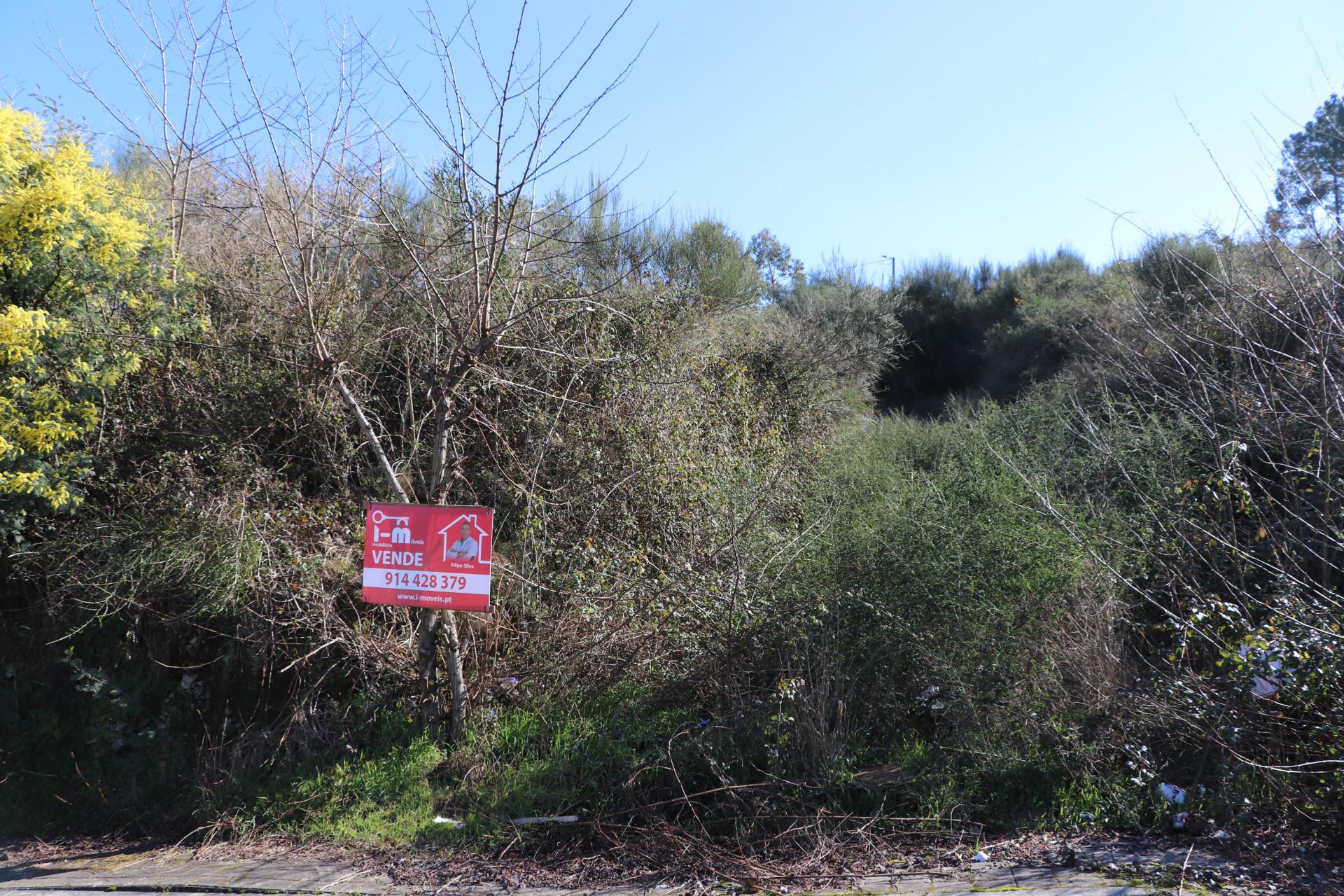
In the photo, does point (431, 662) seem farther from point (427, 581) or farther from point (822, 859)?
point (822, 859)

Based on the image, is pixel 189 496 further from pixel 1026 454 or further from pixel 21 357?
pixel 1026 454

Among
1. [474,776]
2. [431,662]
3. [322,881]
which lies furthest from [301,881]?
[431,662]

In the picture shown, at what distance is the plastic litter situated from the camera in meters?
4.71

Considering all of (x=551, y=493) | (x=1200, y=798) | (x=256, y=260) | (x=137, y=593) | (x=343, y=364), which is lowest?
(x=1200, y=798)

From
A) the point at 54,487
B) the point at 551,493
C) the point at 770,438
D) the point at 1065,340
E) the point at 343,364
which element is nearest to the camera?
the point at 343,364

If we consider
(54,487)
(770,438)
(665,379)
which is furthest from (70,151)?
(770,438)

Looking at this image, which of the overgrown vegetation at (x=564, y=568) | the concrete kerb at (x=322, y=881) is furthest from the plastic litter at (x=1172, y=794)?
the concrete kerb at (x=322, y=881)

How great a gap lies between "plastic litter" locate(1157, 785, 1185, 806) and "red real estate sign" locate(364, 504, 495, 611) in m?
4.03

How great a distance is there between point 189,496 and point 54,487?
896 millimetres

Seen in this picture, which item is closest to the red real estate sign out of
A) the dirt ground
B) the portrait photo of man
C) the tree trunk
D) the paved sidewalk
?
the portrait photo of man

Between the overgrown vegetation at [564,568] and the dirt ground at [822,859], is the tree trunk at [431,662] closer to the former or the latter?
the overgrown vegetation at [564,568]

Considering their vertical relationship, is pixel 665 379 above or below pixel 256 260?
below

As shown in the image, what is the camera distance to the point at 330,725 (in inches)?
241

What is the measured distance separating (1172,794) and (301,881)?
15.7ft
